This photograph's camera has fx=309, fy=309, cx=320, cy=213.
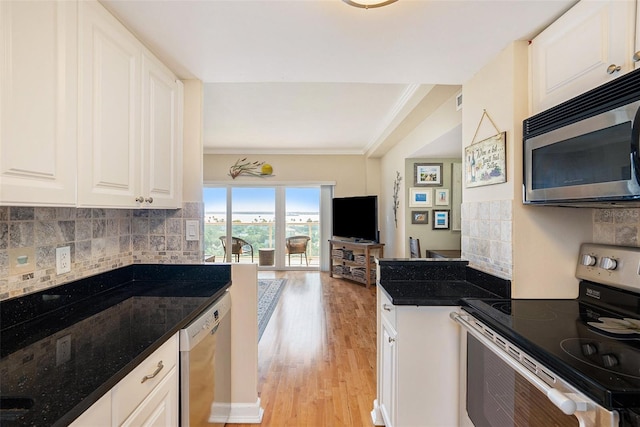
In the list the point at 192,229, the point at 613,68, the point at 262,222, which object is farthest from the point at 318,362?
the point at 262,222

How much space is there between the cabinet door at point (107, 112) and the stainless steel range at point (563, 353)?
5.53ft

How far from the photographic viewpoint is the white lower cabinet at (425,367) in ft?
5.12

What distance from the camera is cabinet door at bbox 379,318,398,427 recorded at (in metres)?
1.59

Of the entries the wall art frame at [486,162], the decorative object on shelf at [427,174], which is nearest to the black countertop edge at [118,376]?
the wall art frame at [486,162]

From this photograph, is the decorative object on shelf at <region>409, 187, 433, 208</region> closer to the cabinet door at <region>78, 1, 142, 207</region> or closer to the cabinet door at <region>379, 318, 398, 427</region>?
the cabinet door at <region>379, 318, 398, 427</region>

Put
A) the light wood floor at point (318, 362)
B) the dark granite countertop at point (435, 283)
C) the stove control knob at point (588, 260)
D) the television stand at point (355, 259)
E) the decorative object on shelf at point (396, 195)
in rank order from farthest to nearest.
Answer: the television stand at point (355, 259)
the decorative object on shelf at point (396, 195)
the light wood floor at point (318, 362)
the dark granite countertop at point (435, 283)
the stove control knob at point (588, 260)

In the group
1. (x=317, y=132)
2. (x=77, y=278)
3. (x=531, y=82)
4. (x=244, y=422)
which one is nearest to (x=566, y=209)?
(x=531, y=82)

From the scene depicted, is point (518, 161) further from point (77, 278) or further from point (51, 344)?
point (77, 278)

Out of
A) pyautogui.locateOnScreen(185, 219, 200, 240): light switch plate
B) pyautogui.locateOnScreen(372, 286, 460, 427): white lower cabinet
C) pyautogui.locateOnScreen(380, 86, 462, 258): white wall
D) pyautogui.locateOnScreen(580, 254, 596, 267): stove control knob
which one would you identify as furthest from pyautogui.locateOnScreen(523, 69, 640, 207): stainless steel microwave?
pyautogui.locateOnScreen(185, 219, 200, 240): light switch plate

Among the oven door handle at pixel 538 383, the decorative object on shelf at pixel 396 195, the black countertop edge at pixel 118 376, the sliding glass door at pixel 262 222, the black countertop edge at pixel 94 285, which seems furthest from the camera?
the sliding glass door at pixel 262 222

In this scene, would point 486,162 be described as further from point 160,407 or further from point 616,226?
point 160,407

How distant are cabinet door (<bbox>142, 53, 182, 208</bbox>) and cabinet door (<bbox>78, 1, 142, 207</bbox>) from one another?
8 centimetres

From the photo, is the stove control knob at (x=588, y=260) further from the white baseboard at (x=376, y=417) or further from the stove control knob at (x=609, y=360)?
the white baseboard at (x=376, y=417)

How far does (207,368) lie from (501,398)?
130cm
